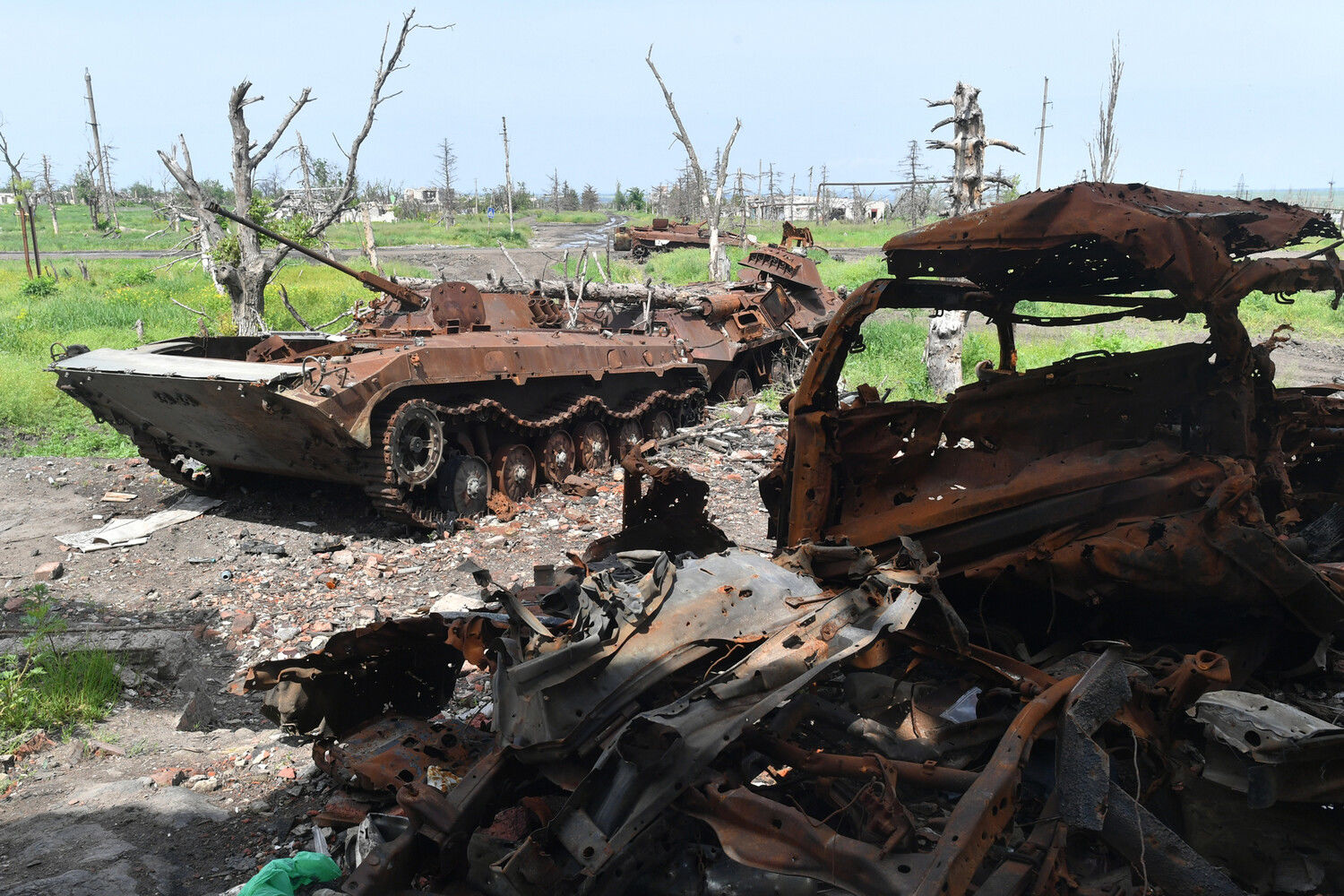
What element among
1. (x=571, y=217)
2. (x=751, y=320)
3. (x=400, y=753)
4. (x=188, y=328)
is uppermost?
(x=571, y=217)

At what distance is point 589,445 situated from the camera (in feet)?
36.3

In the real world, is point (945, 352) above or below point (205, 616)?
above

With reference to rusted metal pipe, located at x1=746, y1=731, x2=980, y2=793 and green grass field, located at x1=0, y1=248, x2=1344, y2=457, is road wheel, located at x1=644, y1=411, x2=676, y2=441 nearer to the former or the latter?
green grass field, located at x1=0, y1=248, x2=1344, y2=457

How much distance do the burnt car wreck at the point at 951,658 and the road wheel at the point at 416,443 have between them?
3.63 meters

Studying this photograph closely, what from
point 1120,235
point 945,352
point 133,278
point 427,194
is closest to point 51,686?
point 1120,235

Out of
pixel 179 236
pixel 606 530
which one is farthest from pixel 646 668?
pixel 179 236

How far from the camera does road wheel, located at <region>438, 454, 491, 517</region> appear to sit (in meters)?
8.93

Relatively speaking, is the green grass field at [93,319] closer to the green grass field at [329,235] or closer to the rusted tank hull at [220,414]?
the rusted tank hull at [220,414]

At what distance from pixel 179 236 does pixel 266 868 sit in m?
45.0

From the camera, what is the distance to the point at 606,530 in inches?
352

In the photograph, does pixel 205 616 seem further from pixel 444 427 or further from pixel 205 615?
pixel 444 427

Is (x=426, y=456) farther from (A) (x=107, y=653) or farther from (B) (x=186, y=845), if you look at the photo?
(B) (x=186, y=845)

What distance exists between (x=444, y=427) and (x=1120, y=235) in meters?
6.69

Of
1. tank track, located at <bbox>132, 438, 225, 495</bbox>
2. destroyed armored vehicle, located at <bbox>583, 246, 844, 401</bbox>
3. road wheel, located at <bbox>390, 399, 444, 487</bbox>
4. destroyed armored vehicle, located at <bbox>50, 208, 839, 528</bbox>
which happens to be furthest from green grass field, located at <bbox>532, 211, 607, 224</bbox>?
road wheel, located at <bbox>390, 399, 444, 487</bbox>
